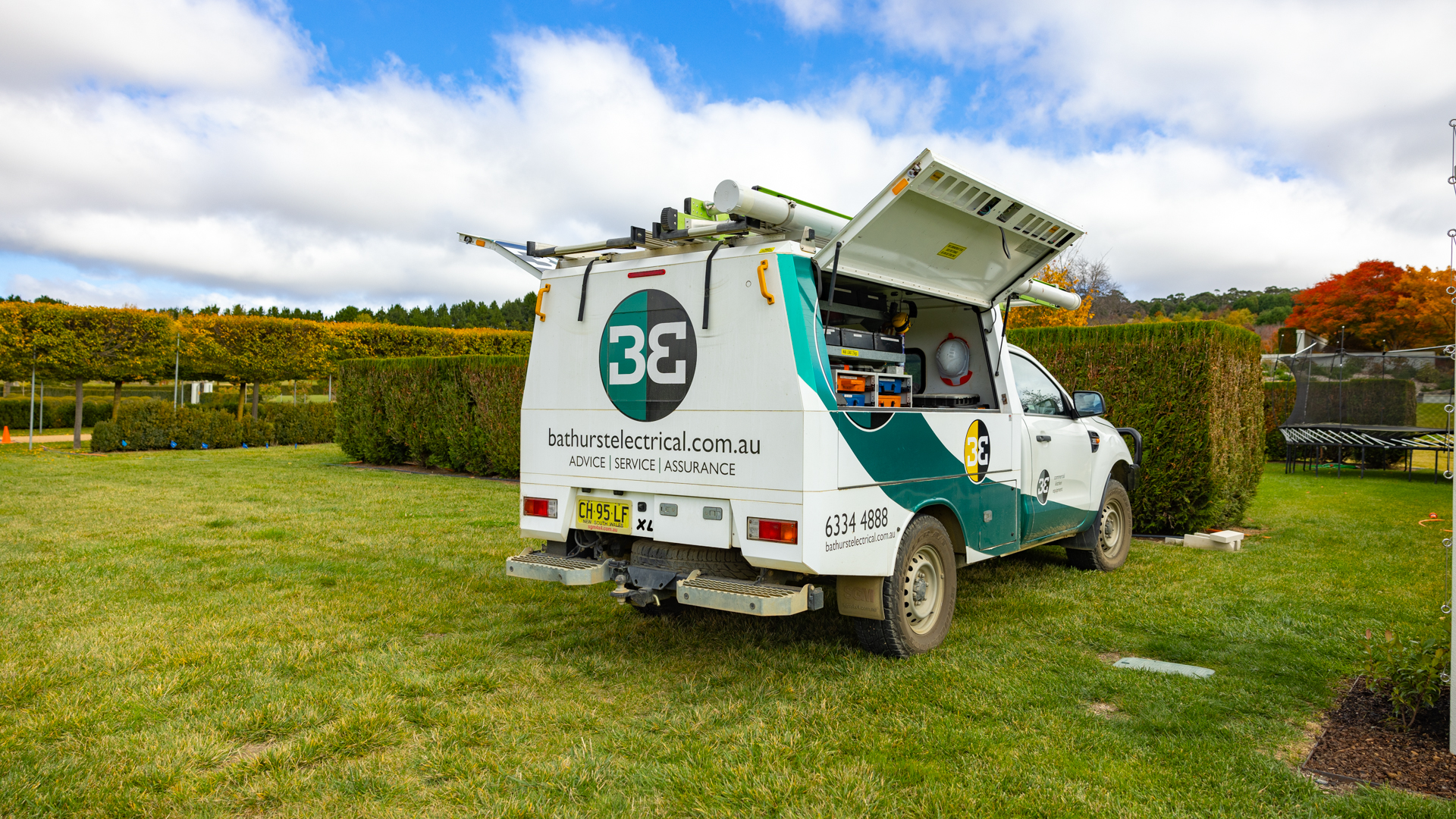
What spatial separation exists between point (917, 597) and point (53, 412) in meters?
32.3

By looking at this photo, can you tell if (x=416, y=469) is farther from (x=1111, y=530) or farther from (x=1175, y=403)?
(x=1175, y=403)

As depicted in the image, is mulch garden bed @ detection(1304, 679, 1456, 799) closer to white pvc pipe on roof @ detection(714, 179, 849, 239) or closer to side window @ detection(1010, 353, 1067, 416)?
side window @ detection(1010, 353, 1067, 416)

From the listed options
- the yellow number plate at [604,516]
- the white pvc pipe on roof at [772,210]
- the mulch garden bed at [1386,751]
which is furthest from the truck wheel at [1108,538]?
the yellow number plate at [604,516]

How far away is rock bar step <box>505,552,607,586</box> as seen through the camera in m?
4.71

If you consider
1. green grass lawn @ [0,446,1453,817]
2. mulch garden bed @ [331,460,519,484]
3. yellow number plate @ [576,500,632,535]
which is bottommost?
green grass lawn @ [0,446,1453,817]

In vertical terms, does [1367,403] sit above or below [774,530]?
above

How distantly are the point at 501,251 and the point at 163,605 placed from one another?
3272 mm

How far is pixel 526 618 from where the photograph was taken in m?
5.73

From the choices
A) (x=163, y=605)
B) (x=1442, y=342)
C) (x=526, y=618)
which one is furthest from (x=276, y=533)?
(x=1442, y=342)

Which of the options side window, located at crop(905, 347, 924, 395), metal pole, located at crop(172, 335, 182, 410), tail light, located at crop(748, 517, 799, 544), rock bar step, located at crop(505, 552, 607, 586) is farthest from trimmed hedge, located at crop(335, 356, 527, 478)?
tail light, located at crop(748, 517, 799, 544)

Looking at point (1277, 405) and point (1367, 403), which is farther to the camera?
point (1277, 405)

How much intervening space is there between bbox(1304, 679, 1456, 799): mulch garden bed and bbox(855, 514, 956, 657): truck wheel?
1845 mm

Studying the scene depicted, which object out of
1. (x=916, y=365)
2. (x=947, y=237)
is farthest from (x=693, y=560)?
(x=916, y=365)

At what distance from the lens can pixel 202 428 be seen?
22.1 meters
